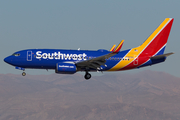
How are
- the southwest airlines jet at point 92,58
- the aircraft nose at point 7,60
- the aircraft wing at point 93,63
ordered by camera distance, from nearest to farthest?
the aircraft wing at point 93,63 < the southwest airlines jet at point 92,58 < the aircraft nose at point 7,60

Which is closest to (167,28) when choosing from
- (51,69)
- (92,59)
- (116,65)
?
(116,65)

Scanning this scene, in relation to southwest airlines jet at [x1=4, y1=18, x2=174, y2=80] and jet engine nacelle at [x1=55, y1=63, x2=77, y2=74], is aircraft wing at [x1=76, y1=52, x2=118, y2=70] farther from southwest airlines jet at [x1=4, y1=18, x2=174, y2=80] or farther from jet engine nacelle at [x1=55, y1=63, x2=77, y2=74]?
jet engine nacelle at [x1=55, y1=63, x2=77, y2=74]

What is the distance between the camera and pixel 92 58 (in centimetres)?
5962

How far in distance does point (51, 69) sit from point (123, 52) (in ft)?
47.2

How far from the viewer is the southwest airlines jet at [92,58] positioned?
57.6 metres

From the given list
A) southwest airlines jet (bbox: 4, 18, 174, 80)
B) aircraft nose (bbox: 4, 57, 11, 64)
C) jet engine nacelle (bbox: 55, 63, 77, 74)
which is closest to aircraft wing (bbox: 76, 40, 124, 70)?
southwest airlines jet (bbox: 4, 18, 174, 80)

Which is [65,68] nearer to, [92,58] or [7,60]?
[92,58]

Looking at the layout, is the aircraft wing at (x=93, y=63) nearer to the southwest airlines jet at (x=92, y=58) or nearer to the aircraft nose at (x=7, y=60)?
the southwest airlines jet at (x=92, y=58)

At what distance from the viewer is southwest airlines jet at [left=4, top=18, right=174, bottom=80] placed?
189 ft

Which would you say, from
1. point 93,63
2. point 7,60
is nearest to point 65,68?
point 93,63

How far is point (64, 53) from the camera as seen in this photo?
193ft

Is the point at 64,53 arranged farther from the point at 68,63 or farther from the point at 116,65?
the point at 116,65

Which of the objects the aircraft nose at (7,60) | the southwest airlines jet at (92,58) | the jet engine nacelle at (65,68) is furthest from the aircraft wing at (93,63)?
the aircraft nose at (7,60)

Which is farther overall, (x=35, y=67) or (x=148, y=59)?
(x=148, y=59)
